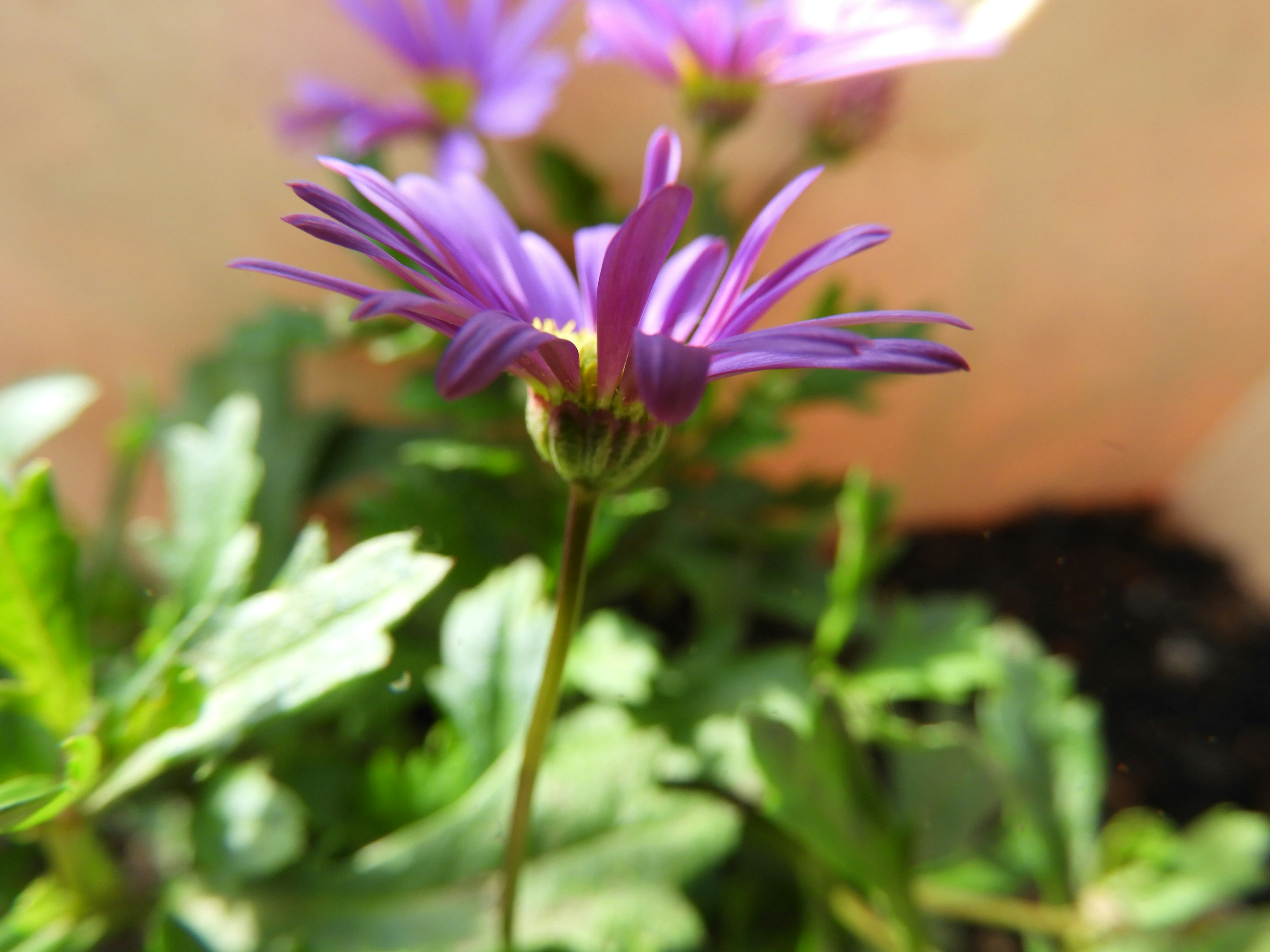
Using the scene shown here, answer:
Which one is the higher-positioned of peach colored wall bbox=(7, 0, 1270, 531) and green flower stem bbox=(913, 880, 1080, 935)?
peach colored wall bbox=(7, 0, 1270, 531)

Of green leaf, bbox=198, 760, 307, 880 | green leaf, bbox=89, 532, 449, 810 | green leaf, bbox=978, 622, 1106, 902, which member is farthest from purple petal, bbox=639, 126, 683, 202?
green leaf, bbox=978, 622, 1106, 902

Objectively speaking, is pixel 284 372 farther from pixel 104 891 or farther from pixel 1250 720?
pixel 1250 720

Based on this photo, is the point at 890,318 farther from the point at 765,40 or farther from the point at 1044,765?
the point at 1044,765

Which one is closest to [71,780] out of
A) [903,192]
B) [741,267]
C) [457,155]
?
[741,267]

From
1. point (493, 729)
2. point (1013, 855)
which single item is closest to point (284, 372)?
point (493, 729)

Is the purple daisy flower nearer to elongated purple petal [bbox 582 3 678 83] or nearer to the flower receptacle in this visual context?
elongated purple petal [bbox 582 3 678 83]
